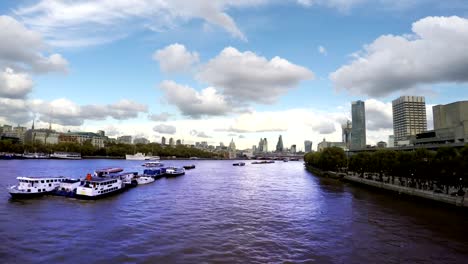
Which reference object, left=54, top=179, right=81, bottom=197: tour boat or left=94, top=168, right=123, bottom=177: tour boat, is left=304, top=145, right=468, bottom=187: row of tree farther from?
left=94, top=168, right=123, bottom=177: tour boat

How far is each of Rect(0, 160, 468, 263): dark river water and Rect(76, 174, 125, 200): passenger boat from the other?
2201 mm

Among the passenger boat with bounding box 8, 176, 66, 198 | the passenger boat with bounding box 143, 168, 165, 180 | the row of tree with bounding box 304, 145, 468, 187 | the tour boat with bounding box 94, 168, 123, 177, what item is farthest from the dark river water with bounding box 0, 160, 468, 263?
the passenger boat with bounding box 143, 168, 165, 180

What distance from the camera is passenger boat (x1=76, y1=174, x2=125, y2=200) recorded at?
195ft

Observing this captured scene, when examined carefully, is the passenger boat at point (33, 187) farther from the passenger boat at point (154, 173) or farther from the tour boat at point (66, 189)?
the passenger boat at point (154, 173)

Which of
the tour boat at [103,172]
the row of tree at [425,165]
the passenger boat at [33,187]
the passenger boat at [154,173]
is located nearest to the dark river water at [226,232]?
the passenger boat at [33,187]

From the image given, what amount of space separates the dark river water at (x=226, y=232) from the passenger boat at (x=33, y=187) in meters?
2.63

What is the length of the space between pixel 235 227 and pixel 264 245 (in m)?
7.72

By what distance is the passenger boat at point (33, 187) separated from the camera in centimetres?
5712

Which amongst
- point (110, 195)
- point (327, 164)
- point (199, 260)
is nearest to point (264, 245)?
point (199, 260)

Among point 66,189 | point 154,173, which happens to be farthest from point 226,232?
point 154,173

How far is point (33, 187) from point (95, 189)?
1165 centimetres

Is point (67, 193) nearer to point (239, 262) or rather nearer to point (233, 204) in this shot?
point (233, 204)

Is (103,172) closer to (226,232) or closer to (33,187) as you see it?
(33,187)

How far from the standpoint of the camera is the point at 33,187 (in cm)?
5978
